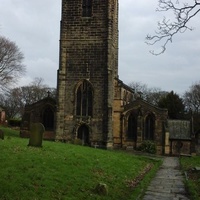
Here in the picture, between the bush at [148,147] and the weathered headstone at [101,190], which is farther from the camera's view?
the bush at [148,147]

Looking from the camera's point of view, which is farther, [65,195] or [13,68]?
[13,68]

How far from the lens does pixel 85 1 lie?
3575cm

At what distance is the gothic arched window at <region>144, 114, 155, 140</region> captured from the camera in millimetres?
37438

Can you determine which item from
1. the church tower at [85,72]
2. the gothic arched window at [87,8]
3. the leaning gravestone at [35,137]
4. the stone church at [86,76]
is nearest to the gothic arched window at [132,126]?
the stone church at [86,76]

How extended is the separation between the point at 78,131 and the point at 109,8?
1243cm

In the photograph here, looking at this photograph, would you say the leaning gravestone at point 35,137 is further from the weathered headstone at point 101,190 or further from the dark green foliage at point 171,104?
the dark green foliage at point 171,104

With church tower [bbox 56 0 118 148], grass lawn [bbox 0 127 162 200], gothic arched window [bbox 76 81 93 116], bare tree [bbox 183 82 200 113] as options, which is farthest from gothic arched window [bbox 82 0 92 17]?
bare tree [bbox 183 82 200 113]

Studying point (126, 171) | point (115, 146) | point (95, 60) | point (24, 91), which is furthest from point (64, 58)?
point (24, 91)

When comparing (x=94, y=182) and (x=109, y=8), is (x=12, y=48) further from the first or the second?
(x=94, y=182)

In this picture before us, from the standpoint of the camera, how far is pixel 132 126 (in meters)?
38.0

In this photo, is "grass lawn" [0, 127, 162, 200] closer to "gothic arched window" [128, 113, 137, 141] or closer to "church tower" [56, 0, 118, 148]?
"church tower" [56, 0, 118, 148]

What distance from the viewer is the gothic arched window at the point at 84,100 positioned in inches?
1358

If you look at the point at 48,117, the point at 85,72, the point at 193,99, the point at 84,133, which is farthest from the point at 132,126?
the point at 193,99

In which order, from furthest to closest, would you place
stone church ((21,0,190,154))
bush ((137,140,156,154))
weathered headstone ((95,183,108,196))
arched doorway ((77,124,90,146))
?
bush ((137,140,156,154)) < arched doorway ((77,124,90,146)) < stone church ((21,0,190,154)) < weathered headstone ((95,183,108,196))
